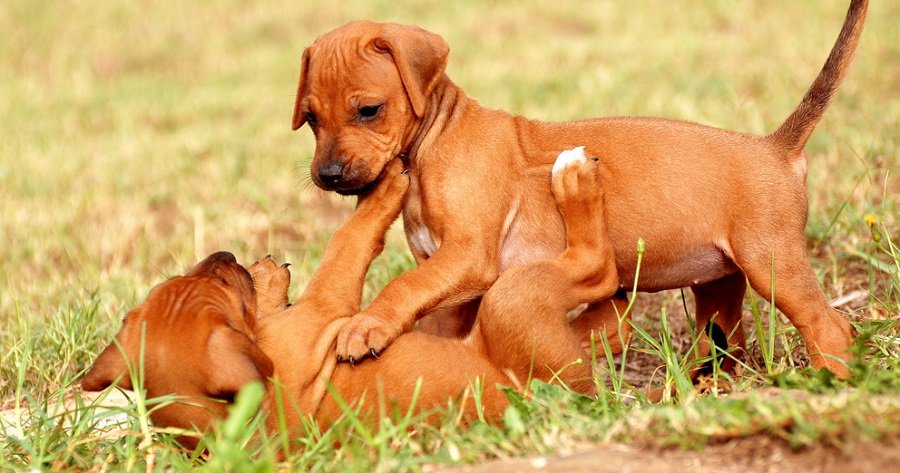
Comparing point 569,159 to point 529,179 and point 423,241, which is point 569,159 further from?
point 423,241

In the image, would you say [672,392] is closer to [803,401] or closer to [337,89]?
[803,401]

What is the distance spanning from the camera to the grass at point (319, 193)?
11.4 feet

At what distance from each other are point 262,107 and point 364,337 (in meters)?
8.12

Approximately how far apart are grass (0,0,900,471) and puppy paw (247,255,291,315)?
0.82 m

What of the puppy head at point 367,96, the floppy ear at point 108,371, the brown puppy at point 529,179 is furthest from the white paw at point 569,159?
the floppy ear at point 108,371

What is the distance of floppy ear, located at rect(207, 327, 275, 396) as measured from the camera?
11.9 feet

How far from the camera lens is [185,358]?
12.1 feet

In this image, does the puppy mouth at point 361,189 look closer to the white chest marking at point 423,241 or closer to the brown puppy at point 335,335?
the brown puppy at point 335,335

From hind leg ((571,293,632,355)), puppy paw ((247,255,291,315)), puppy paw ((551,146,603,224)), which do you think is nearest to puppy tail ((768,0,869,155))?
puppy paw ((551,146,603,224))

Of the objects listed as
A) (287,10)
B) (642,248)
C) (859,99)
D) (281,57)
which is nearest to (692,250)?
(642,248)

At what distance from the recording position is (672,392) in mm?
4332

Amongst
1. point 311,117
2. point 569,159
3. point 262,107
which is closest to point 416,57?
point 311,117

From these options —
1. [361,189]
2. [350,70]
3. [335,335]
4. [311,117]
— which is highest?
[350,70]

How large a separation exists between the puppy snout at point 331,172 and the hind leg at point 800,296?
165 centimetres
